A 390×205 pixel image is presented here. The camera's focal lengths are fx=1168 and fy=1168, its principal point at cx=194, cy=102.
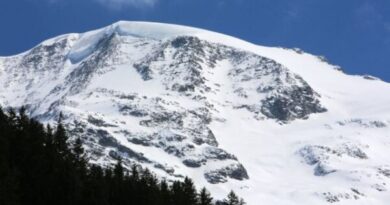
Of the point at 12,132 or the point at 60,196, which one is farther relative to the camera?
the point at 12,132

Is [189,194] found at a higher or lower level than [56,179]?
higher

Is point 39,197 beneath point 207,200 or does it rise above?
beneath

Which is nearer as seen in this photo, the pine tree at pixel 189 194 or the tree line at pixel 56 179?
the tree line at pixel 56 179

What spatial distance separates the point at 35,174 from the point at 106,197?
6.54 m

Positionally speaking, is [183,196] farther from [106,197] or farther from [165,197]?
[106,197]

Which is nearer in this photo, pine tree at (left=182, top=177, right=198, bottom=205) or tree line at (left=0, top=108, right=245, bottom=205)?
tree line at (left=0, top=108, right=245, bottom=205)

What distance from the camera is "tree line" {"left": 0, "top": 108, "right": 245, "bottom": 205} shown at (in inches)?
3725

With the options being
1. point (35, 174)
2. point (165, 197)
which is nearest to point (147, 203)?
point (165, 197)

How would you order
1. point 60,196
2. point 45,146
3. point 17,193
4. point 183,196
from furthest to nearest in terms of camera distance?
point 183,196 < point 45,146 < point 60,196 < point 17,193

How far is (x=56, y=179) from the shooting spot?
99.0 meters

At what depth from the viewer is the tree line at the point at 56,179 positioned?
9462 centimetres

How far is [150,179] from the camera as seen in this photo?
115 m

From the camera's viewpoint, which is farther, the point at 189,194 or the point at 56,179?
the point at 189,194

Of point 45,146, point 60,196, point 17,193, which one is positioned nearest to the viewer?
point 17,193
